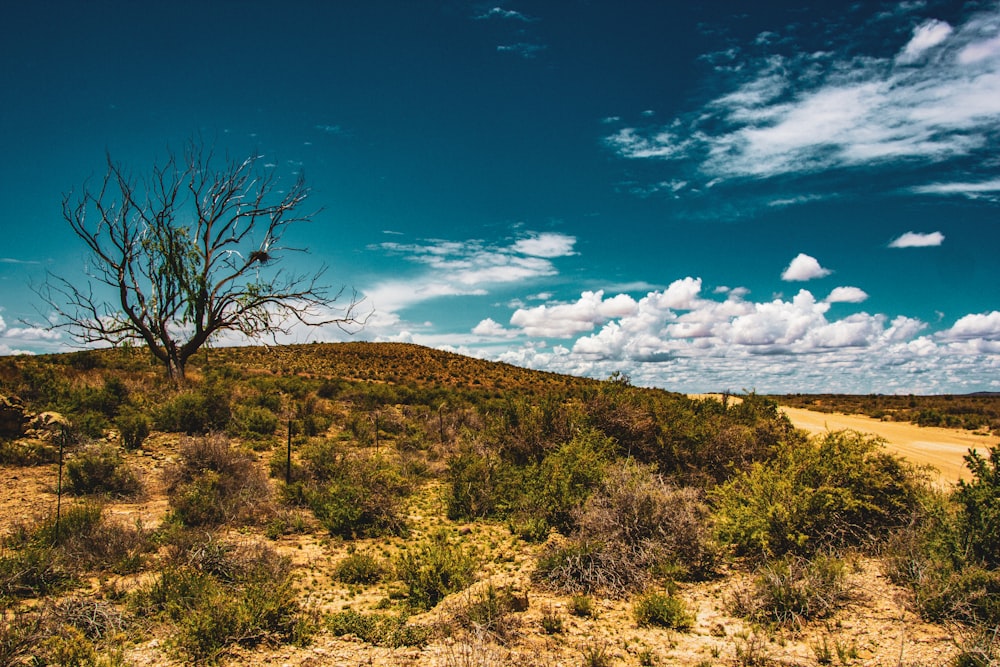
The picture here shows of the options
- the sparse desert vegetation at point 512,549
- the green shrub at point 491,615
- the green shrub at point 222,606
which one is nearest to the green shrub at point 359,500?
the sparse desert vegetation at point 512,549

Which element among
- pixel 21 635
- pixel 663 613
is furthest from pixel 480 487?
pixel 21 635

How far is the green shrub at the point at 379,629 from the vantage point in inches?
227

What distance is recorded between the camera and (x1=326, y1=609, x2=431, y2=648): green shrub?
5770 mm

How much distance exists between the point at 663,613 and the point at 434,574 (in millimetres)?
3117

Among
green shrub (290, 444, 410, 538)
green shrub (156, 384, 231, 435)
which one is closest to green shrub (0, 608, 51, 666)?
green shrub (290, 444, 410, 538)

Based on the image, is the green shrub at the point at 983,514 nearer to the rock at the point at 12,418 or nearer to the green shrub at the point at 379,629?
the green shrub at the point at 379,629

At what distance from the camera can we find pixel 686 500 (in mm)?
8867

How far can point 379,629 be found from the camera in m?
5.96

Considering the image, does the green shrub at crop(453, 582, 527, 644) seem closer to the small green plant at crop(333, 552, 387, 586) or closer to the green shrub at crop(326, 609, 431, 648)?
the green shrub at crop(326, 609, 431, 648)

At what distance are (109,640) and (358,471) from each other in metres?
5.66

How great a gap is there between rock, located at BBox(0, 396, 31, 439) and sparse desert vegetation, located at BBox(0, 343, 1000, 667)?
5 cm

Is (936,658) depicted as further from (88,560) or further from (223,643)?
(88,560)

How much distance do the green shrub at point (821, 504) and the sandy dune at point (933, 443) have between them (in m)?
2.82

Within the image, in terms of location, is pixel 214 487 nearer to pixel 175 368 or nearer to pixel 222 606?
pixel 222 606
